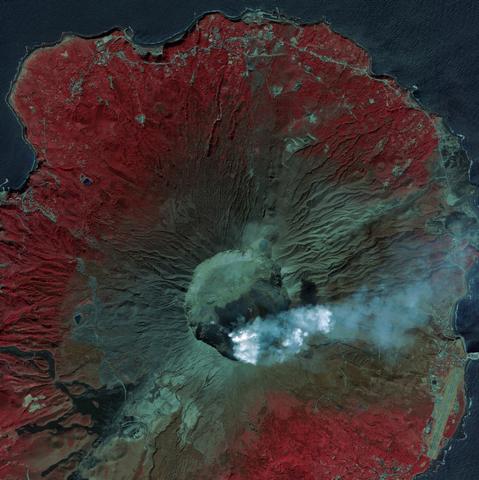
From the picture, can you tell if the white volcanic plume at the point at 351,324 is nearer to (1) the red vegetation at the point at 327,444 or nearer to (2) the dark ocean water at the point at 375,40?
(1) the red vegetation at the point at 327,444

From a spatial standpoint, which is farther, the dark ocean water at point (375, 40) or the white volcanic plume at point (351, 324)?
the dark ocean water at point (375, 40)

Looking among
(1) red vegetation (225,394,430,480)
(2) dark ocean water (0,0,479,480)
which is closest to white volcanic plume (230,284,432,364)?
(1) red vegetation (225,394,430,480)

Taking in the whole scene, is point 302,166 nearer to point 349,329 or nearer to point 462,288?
point 349,329

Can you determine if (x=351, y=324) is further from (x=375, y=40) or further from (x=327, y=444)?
(x=375, y=40)

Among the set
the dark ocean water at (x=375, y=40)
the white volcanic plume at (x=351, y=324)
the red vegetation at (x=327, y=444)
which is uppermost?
the dark ocean water at (x=375, y=40)

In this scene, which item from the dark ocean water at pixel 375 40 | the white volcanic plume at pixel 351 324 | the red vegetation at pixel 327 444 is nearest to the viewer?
the red vegetation at pixel 327 444

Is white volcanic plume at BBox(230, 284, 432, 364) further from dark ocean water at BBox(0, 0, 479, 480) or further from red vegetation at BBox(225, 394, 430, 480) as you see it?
dark ocean water at BBox(0, 0, 479, 480)

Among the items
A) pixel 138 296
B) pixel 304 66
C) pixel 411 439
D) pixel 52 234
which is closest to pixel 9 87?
pixel 52 234

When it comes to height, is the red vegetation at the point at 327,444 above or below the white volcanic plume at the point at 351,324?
below

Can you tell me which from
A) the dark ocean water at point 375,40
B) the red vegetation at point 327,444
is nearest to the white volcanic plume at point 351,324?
the red vegetation at point 327,444

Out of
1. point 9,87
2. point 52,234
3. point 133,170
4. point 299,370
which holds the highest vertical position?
point 9,87
